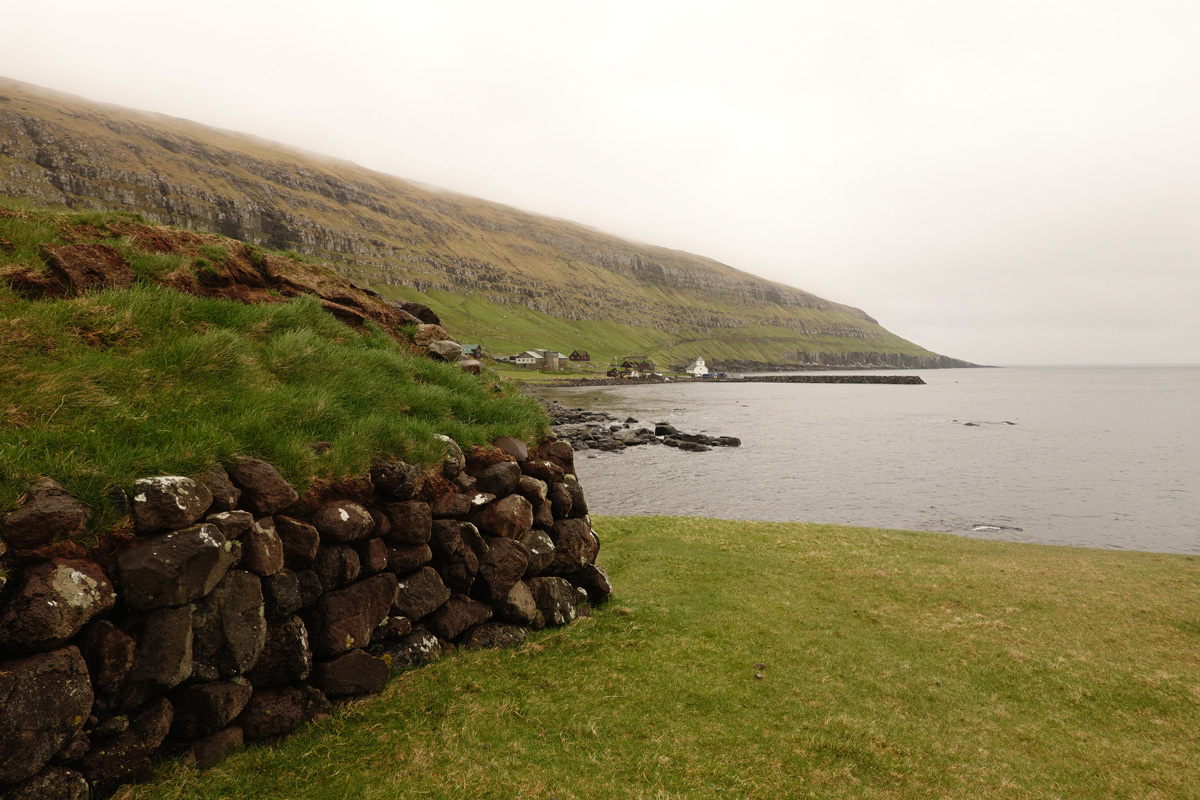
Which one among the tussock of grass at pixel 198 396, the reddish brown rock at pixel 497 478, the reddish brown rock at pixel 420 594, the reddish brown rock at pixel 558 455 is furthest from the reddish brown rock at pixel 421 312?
the reddish brown rock at pixel 420 594

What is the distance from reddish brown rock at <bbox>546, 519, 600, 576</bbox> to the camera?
12.4 metres

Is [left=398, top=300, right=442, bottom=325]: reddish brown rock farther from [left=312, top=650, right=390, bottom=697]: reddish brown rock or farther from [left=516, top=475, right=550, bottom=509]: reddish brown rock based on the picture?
[left=312, top=650, right=390, bottom=697]: reddish brown rock

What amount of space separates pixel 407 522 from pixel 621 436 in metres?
57.1

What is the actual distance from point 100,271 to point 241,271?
10.4 ft

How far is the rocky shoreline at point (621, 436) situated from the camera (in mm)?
59938

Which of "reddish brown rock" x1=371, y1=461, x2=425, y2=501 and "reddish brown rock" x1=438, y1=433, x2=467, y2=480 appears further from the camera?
"reddish brown rock" x1=438, y1=433, x2=467, y2=480

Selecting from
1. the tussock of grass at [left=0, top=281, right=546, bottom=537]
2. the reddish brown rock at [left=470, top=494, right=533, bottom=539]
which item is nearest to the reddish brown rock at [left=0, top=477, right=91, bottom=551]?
the tussock of grass at [left=0, top=281, right=546, bottom=537]

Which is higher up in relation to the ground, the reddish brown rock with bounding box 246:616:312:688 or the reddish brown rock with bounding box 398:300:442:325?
the reddish brown rock with bounding box 398:300:442:325

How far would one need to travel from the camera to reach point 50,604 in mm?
5227

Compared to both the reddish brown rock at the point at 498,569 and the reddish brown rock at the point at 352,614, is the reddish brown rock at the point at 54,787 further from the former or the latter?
the reddish brown rock at the point at 498,569

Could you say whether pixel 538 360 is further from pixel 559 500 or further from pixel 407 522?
pixel 407 522

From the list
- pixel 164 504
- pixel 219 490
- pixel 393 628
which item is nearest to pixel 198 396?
pixel 219 490

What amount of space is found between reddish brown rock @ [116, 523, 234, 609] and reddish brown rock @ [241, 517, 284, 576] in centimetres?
30

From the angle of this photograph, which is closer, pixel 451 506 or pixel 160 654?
pixel 160 654
